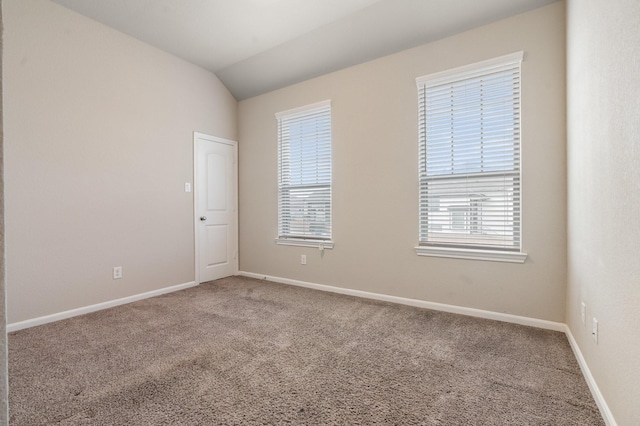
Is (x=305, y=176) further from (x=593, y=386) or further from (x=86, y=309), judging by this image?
(x=593, y=386)

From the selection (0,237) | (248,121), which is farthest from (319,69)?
(0,237)

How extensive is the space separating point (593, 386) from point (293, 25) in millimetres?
3899

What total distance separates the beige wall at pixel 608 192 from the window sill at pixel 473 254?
1.58 feet

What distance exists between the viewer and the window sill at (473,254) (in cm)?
276

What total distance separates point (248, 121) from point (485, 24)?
10.7ft

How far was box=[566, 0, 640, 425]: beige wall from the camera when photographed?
4.25ft

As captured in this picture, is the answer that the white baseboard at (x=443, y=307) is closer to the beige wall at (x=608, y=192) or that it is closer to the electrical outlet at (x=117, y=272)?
the beige wall at (x=608, y=192)

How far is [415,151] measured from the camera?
3.26m

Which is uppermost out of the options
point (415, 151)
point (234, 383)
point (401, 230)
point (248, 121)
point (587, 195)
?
point (248, 121)

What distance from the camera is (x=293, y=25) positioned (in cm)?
335

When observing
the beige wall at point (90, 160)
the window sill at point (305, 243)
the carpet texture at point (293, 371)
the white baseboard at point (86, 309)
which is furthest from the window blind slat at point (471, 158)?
the white baseboard at point (86, 309)

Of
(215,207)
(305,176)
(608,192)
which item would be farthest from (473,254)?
(215,207)

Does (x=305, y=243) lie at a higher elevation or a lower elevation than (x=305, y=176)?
lower

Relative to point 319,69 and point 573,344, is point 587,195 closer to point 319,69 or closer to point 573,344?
point 573,344
